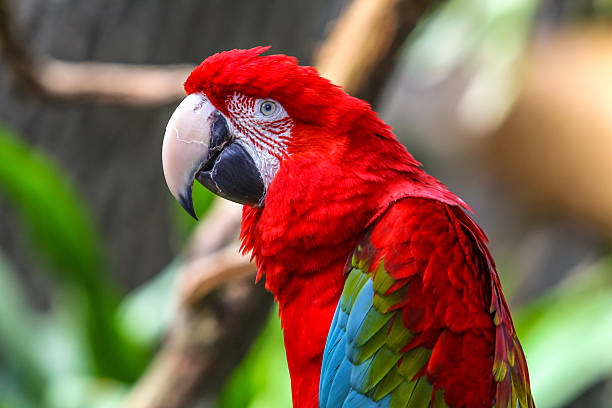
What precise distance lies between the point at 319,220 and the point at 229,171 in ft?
0.36

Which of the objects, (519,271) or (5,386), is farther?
(519,271)

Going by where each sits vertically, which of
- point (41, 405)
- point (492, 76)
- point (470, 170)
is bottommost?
point (41, 405)

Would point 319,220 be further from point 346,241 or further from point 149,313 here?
point 149,313

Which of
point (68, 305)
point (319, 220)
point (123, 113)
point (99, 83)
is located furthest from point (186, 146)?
point (123, 113)

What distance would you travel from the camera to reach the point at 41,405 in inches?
53.7

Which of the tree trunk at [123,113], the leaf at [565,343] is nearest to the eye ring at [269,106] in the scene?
the leaf at [565,343]

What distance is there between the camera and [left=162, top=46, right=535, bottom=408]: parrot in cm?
56

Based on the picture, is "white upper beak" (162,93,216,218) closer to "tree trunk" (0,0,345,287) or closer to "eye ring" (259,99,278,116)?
"eye ring" (259,99,278,116)

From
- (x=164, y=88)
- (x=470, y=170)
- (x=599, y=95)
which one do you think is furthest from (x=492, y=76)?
(x=470, y=170)

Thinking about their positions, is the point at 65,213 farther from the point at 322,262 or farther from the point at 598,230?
the point at 598,230

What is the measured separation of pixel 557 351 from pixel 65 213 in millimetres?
1032

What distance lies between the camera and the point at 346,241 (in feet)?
1.97

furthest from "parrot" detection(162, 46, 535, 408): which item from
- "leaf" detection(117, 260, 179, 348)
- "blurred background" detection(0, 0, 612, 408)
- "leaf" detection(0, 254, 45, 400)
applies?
"leaf" detection(0, 254, 45, 400)

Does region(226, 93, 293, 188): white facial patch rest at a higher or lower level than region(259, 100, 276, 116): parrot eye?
lower
